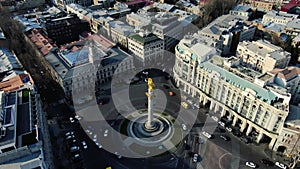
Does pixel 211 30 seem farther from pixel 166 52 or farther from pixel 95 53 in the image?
pixel 95 53

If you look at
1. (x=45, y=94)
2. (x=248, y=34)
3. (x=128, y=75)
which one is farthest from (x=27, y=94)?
(x=248, y=34)

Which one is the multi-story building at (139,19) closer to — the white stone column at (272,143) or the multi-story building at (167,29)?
the multi-story building at (167,29)

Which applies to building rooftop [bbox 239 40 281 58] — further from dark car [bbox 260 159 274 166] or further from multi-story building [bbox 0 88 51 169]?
multi-story building [bbox 0 88 51 169]

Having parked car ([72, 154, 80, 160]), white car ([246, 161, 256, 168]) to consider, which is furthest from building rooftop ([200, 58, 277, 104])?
parked car ([72, 154, 80, 160])

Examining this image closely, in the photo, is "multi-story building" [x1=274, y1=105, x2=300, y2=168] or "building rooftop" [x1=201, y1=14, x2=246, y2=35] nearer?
"multi-story building" [x1=274, y1=105, x2=300, y2=168]

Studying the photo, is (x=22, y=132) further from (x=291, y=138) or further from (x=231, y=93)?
(x=291, y=138)
